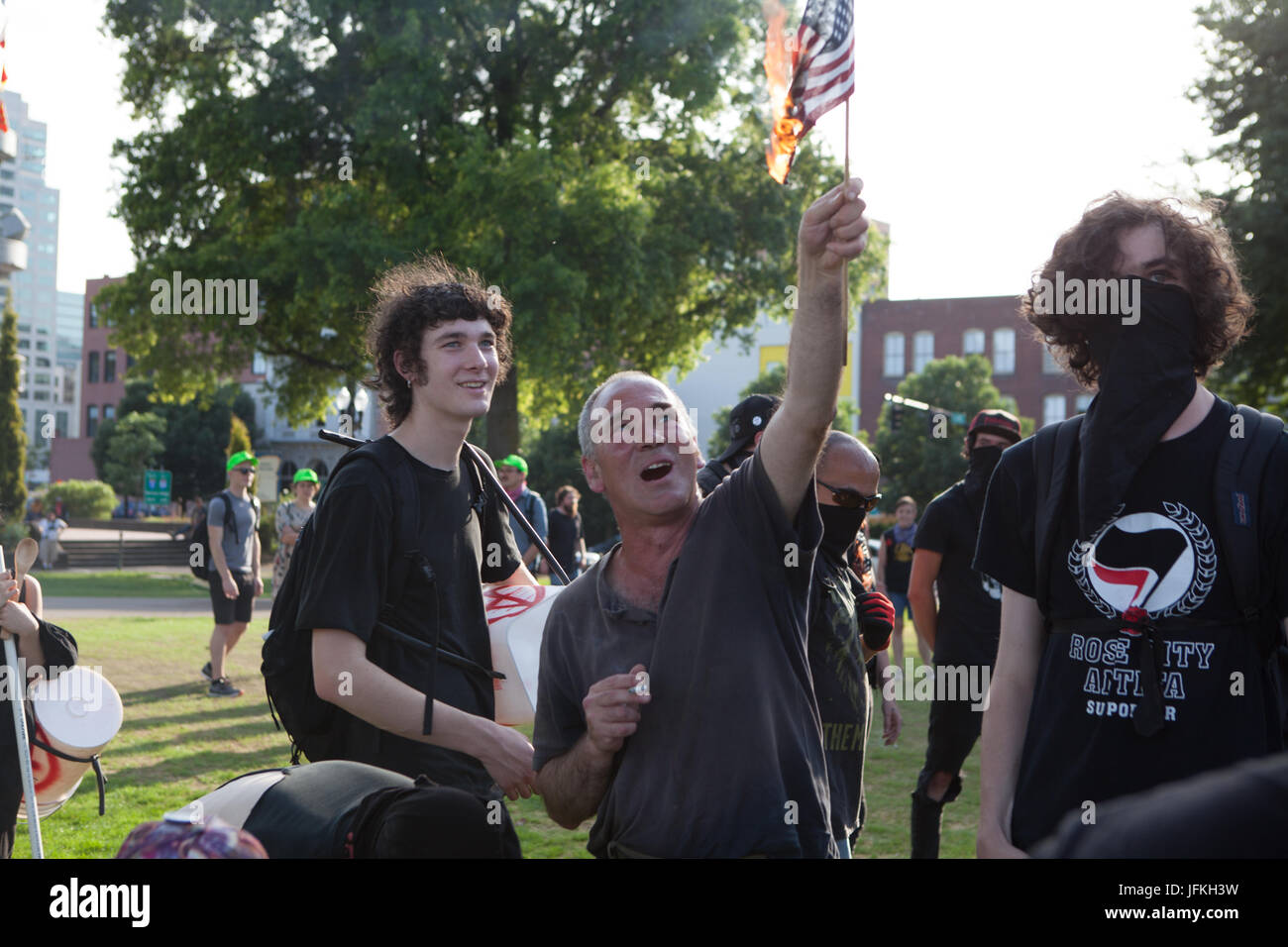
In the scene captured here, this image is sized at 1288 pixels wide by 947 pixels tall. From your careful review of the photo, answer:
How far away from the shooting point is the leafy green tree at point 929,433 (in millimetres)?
50594

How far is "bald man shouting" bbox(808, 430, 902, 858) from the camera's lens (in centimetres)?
315

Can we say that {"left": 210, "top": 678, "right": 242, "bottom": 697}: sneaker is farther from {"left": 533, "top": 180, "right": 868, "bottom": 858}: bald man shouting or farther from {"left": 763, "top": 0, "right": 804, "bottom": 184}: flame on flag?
{"left": 763, "top": 0, "right": 804, "bottom": 184}: flame on flag

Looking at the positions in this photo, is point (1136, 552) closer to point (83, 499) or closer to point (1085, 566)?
point (1085, 566)

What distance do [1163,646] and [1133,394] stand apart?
49 centimetres

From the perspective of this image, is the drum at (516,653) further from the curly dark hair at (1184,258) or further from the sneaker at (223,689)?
the sneaker at (223,689)

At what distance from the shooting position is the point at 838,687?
321cm

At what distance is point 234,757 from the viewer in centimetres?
842

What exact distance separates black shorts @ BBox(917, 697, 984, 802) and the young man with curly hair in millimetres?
2529

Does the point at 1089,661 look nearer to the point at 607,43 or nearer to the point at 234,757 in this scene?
the point at 234,757

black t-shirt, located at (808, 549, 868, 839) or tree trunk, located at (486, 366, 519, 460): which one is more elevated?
tree trunk, located at (486, 366, 519, 460)

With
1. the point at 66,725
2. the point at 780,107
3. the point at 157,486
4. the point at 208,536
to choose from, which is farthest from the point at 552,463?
the point at 780,107

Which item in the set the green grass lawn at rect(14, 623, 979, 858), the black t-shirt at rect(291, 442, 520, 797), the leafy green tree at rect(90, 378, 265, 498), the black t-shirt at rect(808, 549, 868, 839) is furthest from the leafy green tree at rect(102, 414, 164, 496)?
the black t-shirt at rect(808, 549, 868, 839)
